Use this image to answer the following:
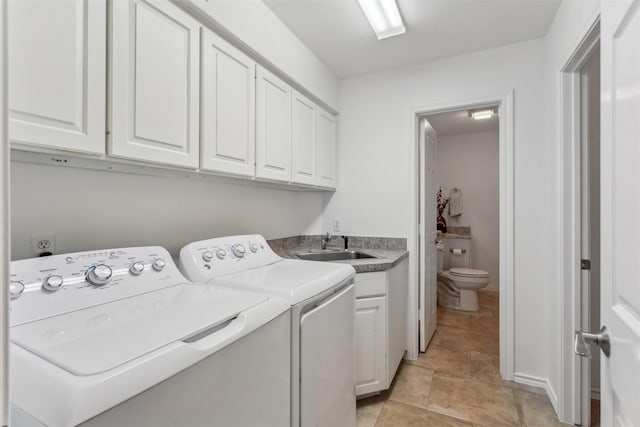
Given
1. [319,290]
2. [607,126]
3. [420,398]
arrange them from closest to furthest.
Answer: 1. [607,126]
2. [319,290]
3. [420,398]

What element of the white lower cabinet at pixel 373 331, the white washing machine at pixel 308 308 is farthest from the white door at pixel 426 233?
the white washing machine at pixel 308 308

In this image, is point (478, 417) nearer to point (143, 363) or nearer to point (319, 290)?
point (319, 290)

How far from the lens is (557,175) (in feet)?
5.81

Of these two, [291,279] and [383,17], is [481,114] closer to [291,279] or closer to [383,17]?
[383,17]

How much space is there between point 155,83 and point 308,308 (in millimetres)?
1037

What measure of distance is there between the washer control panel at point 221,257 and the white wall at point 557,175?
1.68 meters

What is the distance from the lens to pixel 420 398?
1907 millimetres

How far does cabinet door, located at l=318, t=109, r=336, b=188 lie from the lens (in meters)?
2.40

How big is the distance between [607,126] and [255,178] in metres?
1.43

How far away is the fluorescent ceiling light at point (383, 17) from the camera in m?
1.68

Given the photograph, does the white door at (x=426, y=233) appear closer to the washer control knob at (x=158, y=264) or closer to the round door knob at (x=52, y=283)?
the washer control knob at (x=158, y=264)

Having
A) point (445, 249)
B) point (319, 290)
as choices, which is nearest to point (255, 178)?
point (319, 290)

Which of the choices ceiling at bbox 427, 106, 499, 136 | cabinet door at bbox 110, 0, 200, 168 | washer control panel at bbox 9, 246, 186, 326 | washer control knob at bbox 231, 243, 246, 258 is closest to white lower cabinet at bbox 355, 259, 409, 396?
washer control knob at bbox 231, 243, 246, 258

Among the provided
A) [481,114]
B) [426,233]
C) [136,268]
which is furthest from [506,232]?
[136,268]
